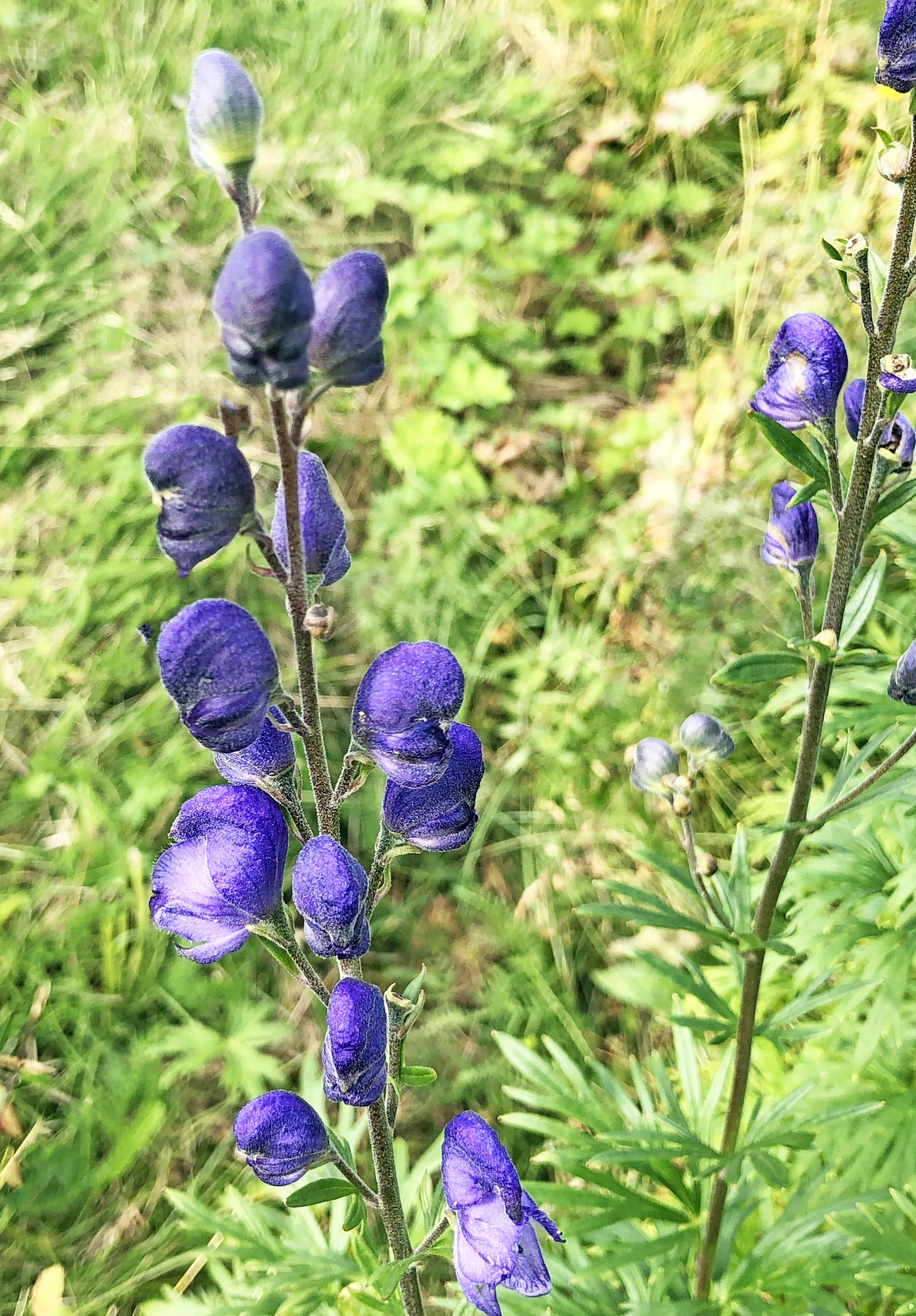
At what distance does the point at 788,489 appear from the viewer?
1.45m

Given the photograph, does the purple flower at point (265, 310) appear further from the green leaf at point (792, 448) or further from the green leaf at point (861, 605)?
the green leaf at point (861, 605)

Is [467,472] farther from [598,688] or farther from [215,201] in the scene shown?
[215,201]

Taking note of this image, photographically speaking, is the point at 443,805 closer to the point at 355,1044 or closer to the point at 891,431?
the point at 355,1044

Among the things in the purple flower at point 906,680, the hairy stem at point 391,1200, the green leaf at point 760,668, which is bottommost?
the hairy stem at point 391,1200

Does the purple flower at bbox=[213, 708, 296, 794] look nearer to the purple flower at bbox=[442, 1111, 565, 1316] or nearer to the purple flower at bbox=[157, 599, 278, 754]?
the purple flower at bbox=[157, 599, 278, 754]

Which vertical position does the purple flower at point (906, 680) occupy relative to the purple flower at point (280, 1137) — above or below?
above

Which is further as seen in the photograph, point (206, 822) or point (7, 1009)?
point (7, 1009)

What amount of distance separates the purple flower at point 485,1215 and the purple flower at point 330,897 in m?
0.32

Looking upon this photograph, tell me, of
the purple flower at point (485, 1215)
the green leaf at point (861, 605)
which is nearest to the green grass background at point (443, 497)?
the green leaf at point (861, 605)

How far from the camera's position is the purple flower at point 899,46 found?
1152 millimetres

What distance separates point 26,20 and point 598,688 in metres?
4.07

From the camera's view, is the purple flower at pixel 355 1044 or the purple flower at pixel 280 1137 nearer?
the purple flower at pixel 355 1044

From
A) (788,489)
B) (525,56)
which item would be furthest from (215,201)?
(788,489)

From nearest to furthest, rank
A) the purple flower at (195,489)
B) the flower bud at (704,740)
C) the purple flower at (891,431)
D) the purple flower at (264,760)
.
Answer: the purple flower at (195,489) → the purple flower at (264,760) → the purple flower at (891,431) → the flower bud at (704,740)
